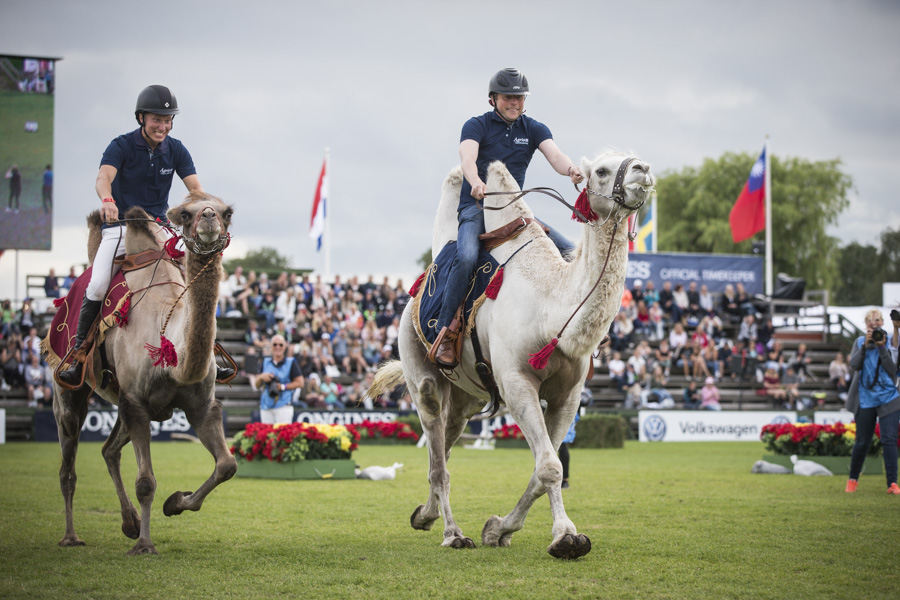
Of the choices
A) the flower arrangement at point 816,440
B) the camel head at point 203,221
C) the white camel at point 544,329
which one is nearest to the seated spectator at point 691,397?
the flower arrangement at point 816,440

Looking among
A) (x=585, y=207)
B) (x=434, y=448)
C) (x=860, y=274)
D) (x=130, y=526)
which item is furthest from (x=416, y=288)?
(x=860, y=274)

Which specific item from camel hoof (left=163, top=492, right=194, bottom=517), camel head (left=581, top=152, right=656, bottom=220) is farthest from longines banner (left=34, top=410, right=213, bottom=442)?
camel head (left=581, top=152, right=656, bottom=220)

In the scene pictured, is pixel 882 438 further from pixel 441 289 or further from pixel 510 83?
pixel 510 83

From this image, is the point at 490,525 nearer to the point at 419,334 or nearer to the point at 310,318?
the point at 419,334

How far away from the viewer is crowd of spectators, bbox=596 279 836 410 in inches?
1179

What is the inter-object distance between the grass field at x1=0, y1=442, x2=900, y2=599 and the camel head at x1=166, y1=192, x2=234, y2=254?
2513 mm

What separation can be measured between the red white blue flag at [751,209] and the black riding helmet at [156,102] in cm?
3618

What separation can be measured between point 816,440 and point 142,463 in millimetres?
13255

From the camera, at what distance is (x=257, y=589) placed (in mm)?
5879

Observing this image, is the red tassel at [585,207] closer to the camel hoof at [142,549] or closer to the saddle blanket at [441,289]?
the saddle blanket at [441,289]

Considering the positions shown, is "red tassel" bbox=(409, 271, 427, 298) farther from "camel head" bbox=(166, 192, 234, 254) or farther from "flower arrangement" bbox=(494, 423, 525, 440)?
"flower arrangement" bbox=(494, 423, 525, 440)

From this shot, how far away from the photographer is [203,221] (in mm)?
7062

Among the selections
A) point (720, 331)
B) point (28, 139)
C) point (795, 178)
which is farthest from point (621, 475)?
point (795, 178)

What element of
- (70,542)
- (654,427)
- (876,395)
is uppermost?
(876,395)
